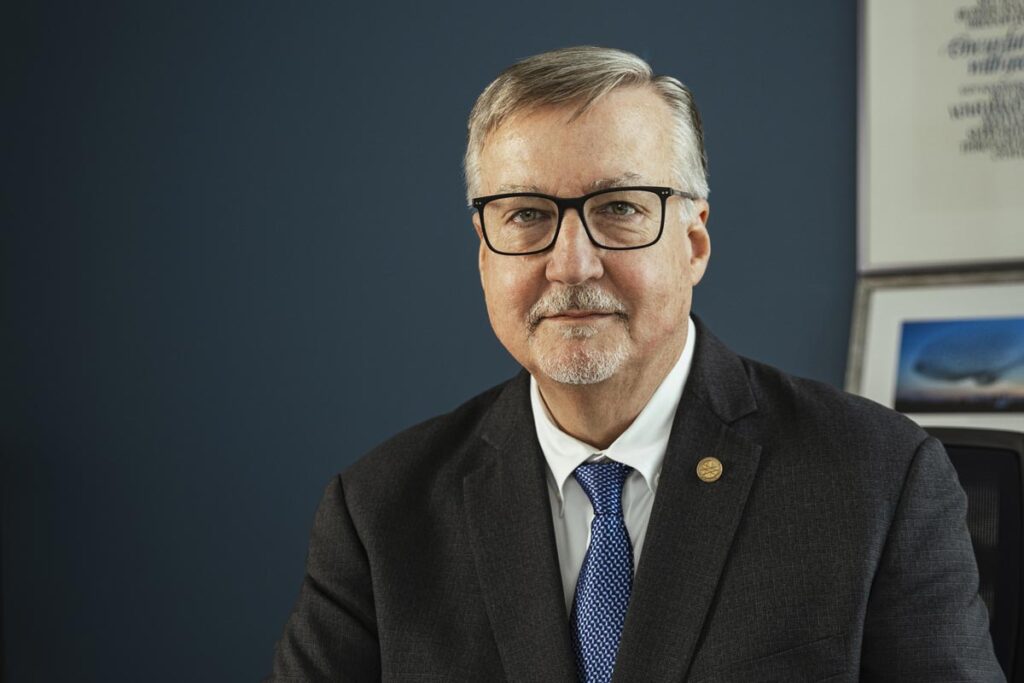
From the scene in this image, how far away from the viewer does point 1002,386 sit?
8.30 feet

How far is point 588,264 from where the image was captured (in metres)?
1.56

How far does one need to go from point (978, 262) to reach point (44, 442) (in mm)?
2501

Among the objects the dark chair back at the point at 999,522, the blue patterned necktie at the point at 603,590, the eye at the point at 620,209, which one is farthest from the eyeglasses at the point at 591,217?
the dark chair back at the point at 999,522

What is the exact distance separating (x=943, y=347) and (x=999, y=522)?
0.79m

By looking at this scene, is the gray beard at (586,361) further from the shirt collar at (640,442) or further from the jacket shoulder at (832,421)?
the jacket shoulder at (832,421)

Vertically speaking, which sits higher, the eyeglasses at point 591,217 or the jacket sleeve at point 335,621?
the eyeglasses at point 591,217

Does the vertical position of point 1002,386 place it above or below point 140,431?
above

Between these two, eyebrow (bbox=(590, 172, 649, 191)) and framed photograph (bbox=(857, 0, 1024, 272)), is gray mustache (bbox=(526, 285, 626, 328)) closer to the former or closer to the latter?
eyebrow (bbox=(590, 172, 649, 191))

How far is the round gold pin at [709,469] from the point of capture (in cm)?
159

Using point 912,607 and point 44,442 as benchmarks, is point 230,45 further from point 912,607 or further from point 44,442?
point 912,607

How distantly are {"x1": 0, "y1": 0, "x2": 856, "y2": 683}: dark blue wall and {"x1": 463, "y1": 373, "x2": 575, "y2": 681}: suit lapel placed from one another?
1.20 m

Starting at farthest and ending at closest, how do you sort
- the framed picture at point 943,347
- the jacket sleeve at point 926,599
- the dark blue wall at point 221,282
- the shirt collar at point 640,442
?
the dark blue wall at point 221,282 → the framed picture at point 943,347 → the shirt collar at point 640,442 → the jacket sleeve at point 926,599

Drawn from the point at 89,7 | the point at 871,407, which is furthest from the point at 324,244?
the point at 871,407

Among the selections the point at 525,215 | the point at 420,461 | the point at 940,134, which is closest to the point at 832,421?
the point at 525,215
